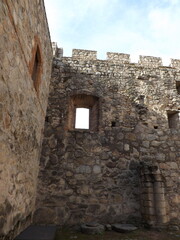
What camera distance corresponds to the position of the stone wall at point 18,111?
278 centimetres

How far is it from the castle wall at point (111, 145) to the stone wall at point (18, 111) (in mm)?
967

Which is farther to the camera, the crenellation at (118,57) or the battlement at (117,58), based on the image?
the crenellation at (118,57)

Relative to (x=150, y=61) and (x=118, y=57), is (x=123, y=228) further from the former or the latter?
(x=150, y=61)

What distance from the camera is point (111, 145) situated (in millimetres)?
5844

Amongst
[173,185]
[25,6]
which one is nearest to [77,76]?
[25,6]

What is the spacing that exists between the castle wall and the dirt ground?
13.9 inches

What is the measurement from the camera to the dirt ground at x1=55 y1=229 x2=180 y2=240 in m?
4.01

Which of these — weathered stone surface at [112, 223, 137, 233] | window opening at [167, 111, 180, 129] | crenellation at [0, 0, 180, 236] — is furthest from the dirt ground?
window opening at [167, 111, 180, 129]

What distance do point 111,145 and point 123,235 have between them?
2549 millimetres

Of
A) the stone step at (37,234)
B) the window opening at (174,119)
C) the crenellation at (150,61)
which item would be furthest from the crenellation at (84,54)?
the stone step at (37,234)

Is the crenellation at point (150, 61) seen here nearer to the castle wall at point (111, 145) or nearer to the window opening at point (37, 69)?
the castle wall at point (111, 145)

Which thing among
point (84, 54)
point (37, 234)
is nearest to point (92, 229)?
point (37, 234)

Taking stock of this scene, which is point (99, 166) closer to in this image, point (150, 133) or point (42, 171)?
point (42, 171)

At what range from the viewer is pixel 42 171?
5305 millimetres
